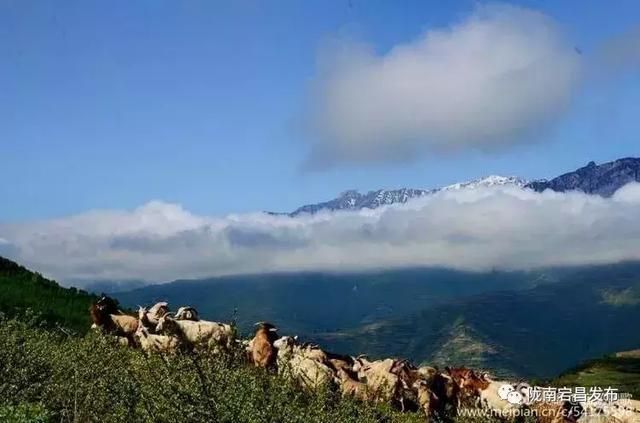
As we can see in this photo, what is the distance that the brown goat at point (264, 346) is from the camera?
33.4 meters

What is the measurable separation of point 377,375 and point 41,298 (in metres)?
24.9

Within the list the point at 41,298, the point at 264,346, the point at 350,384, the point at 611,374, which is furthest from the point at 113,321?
the point at 611,374

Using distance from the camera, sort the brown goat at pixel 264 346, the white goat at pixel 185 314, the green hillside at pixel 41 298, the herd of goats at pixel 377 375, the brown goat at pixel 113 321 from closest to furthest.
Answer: the herd of goats at pixel 377 375 < the brown goat at pixel 264 346 < the brown goat at pixel 113 321 < the white goat at pixel 185 314 < the green hillside at pixel 41 298

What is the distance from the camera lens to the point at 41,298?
4694 cm

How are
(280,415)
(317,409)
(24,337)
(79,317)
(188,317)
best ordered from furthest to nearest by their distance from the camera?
(79,317), (188,317), (24,337), (317,409), (280,415)

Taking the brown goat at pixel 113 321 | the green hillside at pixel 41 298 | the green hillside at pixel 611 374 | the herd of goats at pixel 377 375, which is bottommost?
the green hillside at pixel 611 374

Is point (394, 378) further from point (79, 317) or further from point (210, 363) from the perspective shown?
point (79, 317)

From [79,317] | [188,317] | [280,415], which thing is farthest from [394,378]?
[79,317]

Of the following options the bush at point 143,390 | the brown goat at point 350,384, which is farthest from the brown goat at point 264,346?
the bush at point 143,390

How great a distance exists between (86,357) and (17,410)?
10.9 ft

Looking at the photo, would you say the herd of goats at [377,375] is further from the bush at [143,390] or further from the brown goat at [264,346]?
the bush at [143,390]

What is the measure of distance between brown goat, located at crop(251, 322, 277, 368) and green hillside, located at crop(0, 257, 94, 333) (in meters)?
11.8

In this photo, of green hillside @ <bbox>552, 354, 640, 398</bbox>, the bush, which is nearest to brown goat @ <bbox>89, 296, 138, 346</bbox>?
the bush

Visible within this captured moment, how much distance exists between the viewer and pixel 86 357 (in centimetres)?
2155
